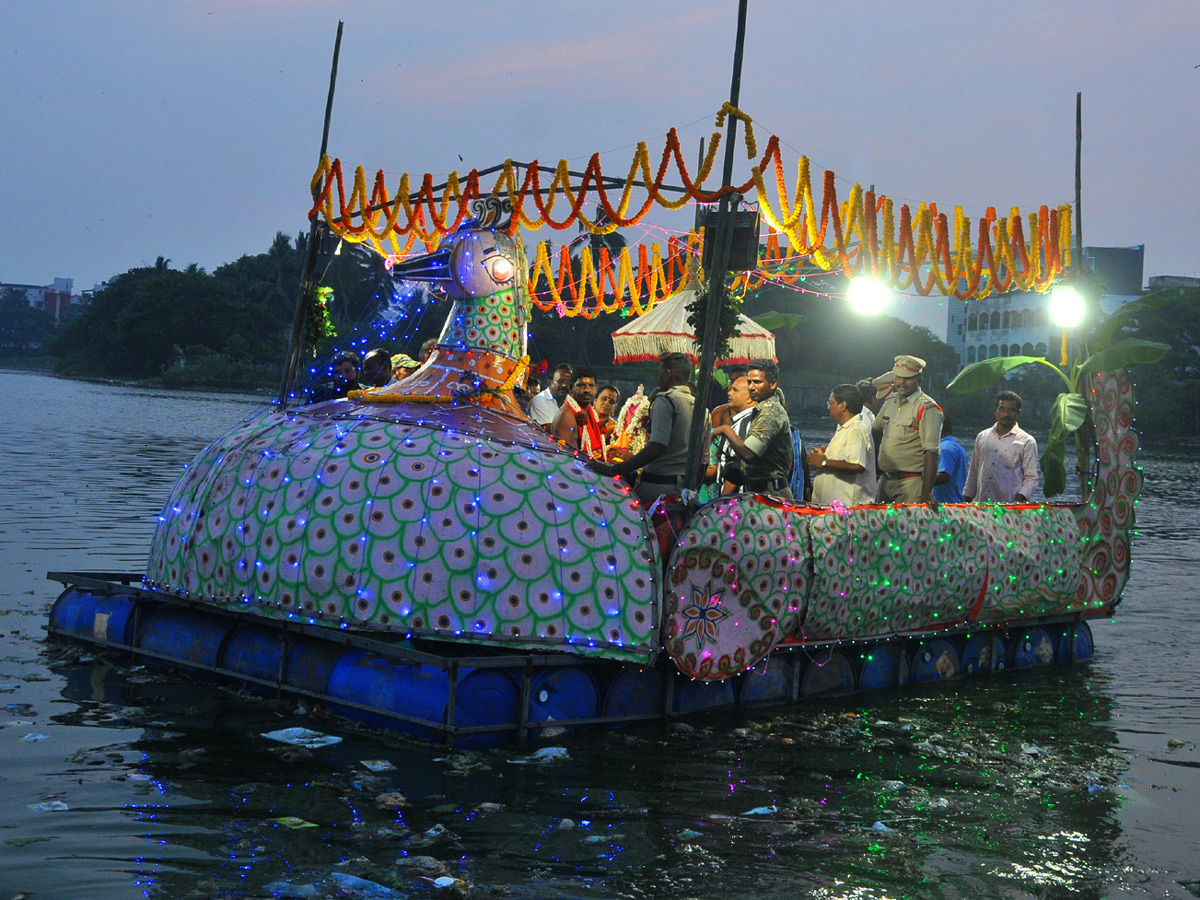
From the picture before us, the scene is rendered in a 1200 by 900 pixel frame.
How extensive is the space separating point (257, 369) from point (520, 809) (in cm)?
8755

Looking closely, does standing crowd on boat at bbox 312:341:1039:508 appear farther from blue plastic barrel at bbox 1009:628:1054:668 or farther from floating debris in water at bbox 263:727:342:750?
floating debris in water at bbox 263:727:342:750

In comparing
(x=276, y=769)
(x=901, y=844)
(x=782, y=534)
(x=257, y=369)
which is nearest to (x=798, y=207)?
(x=782, y=534)

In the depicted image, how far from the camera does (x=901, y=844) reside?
20.7 feet

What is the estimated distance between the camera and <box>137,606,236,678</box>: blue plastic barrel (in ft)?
27.8

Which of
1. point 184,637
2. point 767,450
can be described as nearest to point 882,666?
point 767,450

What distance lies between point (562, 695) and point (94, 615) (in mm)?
3708

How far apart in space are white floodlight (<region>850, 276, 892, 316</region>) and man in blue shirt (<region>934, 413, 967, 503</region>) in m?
1.64

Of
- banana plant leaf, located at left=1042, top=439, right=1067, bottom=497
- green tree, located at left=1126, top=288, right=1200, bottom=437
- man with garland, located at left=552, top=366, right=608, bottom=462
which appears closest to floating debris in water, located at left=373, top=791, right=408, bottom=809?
man with garland, located at left=552, top=366, right=608, bottom=462

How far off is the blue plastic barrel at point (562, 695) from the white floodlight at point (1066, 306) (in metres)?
5.93


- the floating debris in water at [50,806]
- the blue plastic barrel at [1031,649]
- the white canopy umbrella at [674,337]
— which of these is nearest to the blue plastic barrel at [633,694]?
the floating debris in water at [50,806]

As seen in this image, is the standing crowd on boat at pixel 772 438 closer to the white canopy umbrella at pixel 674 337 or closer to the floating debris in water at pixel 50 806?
the white canopy umbrella at pixel 674 337

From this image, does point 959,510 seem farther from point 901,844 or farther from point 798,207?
point 901,844

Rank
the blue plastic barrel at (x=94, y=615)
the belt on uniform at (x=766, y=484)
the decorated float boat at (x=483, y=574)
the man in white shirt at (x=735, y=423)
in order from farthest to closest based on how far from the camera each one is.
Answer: the man in white shirt at (x=735, y=423)
the belt on uniform at (x=766, y=484)
the blue plastic barrel at (x=94, y=615)
the decorated float boat at (x=483, y=574)

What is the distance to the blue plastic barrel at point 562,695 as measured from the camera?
300 inches
